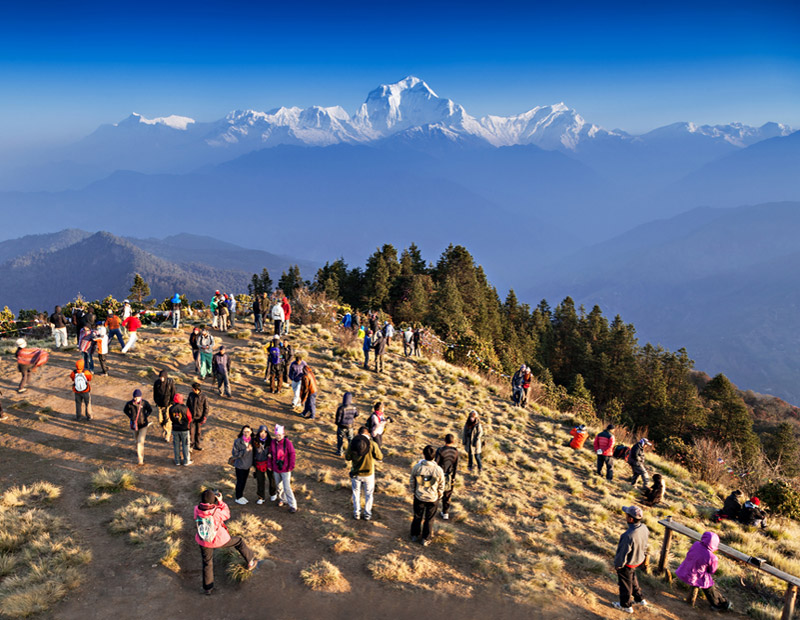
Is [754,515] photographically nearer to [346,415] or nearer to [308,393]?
[346,415]

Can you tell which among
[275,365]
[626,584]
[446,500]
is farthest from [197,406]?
[626,584]

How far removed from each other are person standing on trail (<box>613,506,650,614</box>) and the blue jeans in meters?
9.52

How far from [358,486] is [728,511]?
10776 millimetres

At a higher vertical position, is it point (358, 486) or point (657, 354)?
point (358, 486)

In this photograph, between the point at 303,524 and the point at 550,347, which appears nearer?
the point at 303,524

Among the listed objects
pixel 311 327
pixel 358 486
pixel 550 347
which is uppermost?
pixel 311 327

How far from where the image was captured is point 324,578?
309 inches

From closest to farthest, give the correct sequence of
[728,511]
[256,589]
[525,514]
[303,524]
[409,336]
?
[256,589], [303,524], [525,514], [728,511], [409,336]

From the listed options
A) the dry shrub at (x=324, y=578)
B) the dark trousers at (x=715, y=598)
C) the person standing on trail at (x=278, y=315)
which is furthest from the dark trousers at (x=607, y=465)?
the person standing on trail at (x=278, y=315)

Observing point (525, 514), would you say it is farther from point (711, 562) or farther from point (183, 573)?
point (183, 573)

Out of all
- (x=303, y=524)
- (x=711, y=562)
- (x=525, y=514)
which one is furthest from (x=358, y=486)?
(x=711, y=562)

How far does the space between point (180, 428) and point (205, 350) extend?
522cm

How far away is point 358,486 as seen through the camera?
9.57 m

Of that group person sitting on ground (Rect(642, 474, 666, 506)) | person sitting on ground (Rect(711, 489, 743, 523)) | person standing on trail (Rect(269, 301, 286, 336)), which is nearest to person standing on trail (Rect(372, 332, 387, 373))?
person standing on trail (Rect(269, 301, 286, 336))
